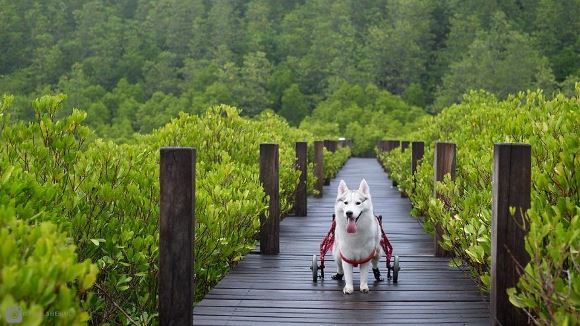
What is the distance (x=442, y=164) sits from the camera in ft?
28.2

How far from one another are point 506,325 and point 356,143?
5016 cm

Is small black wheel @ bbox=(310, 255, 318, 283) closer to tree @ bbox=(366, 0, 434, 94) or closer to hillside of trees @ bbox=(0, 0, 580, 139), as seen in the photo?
hillside of trees @ bbox=(0, 0, 580, 139)

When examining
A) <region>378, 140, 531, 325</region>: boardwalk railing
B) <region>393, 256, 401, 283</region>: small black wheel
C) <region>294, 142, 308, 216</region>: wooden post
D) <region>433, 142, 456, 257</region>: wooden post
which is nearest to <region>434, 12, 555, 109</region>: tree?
<region>294, 142, 308, 216</region>: wooden post

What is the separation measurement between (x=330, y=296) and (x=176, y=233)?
2.20 metres

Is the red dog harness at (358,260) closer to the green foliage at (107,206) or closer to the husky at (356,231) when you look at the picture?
the husky at (356,231)

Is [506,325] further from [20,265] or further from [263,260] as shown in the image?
[263,260]

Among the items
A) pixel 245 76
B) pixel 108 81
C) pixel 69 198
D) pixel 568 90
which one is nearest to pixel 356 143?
pixel 568 90

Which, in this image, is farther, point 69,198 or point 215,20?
point 215,20

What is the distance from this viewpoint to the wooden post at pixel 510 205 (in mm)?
4711

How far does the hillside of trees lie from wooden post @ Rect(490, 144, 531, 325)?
60827mm

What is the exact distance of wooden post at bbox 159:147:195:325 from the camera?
481 centimetres

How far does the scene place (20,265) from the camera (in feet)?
9.66

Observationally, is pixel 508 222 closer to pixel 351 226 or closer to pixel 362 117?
pixel 351 226

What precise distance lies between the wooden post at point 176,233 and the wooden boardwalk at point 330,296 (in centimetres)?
87
